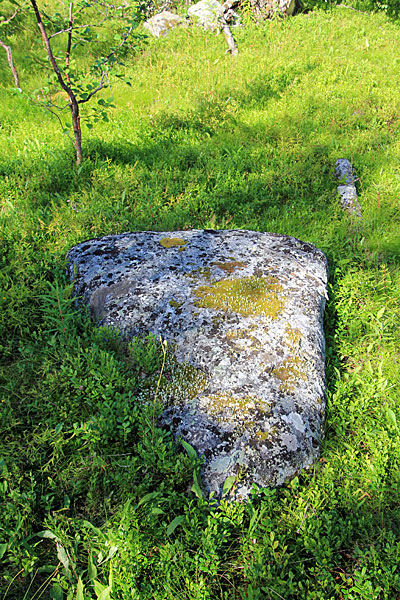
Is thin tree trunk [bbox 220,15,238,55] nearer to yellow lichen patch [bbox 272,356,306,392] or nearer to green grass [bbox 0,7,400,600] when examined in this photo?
green grass [bbox 0,7,400,600]

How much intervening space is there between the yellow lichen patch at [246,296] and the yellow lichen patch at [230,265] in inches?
5.6

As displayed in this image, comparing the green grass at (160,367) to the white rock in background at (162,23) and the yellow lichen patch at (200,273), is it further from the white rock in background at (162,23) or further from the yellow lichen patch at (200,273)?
the white rock in background at (162,23)

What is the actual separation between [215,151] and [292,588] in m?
5.64

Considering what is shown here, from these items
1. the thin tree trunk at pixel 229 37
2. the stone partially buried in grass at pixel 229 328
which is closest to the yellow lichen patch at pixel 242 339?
the stone partially buried in grass at pixel 229 328

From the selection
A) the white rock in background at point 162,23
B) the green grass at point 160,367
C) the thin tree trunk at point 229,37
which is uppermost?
the white rock in background at point 162,23

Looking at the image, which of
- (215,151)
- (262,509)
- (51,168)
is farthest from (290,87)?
(262,509)

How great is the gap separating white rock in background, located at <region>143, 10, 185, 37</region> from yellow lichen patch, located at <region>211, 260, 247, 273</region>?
9623mm

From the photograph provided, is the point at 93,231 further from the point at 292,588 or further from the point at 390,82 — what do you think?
the point at 390,82

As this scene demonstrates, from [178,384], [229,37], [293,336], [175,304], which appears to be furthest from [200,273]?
Result: [229,37]

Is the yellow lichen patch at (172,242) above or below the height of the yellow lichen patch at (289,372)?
above

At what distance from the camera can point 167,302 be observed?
314 centimetres

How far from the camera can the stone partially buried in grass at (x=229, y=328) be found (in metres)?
2.42

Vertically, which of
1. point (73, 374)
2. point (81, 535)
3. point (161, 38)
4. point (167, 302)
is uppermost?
point (161, 38)

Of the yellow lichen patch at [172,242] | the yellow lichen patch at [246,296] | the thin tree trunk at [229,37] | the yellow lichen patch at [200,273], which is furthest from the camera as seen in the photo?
the thin tree trunk at [229,37]
